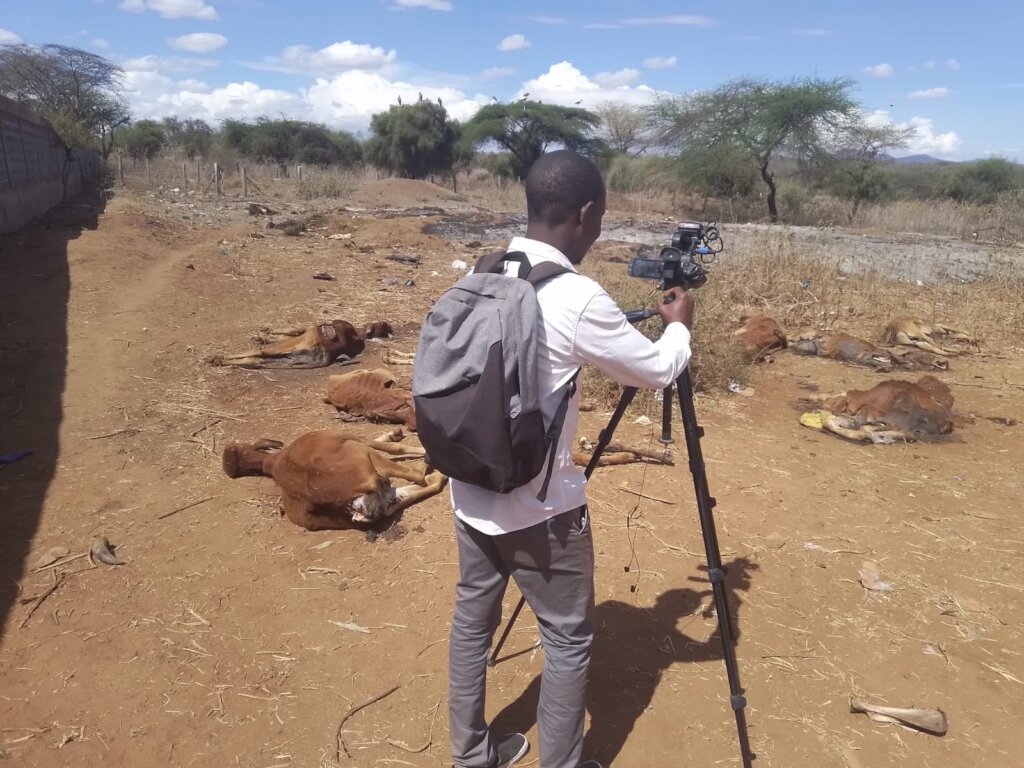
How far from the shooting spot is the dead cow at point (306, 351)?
235 inches

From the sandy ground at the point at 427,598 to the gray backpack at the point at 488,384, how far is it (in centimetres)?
123

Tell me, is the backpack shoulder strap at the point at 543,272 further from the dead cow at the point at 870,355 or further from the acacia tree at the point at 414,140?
the acacia tree at the point at 414,140

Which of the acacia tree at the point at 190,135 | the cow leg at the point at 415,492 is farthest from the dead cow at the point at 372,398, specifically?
the acacia tree at the point at 190,135

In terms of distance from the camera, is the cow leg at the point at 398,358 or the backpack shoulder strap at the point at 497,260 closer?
the backpack shoulder strap at the point at 497,260

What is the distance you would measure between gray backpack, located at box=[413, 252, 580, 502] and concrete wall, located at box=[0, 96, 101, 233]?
462 inches

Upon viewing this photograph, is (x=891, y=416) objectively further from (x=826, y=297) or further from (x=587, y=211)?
(x=587, y=211)

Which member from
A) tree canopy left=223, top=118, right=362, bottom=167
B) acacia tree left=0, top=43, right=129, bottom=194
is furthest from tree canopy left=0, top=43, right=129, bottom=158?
tree canopy left=223, top=118, right=362, bottom=167

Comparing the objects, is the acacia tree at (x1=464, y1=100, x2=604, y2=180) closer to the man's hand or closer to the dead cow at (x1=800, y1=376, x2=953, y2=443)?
the dead cow at (x1=800, y1=376, x2=953, y2=443)

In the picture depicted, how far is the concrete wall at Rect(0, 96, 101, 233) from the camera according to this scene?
1077 cm

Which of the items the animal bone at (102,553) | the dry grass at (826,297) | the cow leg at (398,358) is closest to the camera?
the animal bone at (102,553)

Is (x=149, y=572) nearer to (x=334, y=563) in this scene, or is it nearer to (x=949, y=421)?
(x=334, y=563)

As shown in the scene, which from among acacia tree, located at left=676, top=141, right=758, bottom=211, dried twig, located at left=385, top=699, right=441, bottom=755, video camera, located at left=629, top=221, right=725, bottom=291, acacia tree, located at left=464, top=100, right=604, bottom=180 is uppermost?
acacia tree, located at left=464, top=100, right=604, bottom=180

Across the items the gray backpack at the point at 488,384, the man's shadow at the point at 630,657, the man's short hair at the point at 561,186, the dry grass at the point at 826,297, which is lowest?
the man's shadow at the point at 630,657

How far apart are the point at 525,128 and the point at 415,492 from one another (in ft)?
114
